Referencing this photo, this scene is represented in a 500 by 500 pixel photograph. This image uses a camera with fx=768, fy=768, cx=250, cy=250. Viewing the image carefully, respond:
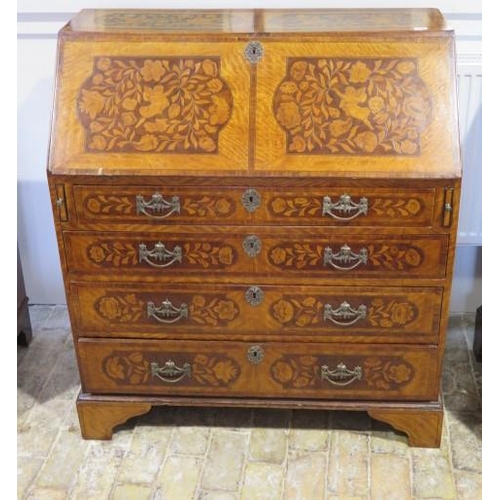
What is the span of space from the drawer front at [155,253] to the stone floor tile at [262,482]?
0.69 metres

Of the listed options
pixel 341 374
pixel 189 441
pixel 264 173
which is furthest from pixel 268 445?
pixel 264 173

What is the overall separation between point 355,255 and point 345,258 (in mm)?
31

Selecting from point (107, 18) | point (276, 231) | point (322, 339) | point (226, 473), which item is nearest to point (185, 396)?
point (226, 473)

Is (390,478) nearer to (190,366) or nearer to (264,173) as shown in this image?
(190,366)

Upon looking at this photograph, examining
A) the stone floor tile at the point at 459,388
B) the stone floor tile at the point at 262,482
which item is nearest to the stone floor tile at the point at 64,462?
the stone floor tile at the point at 262,482

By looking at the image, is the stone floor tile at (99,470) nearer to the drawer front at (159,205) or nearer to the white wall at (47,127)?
the drawer front at (159,205)

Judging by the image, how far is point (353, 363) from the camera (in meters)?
2.49

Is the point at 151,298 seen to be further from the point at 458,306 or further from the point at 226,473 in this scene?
the point at 458,306

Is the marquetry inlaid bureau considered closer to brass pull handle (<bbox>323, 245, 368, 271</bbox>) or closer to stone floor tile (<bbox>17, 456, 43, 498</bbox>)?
brass pull handle (<bbox>323, 245, 368, 271</bbox>)

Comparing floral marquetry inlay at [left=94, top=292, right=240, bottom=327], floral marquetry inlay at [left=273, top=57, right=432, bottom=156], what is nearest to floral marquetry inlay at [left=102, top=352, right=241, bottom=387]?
floral marquetry inlay at [left=94, top=292, right=240, bottom=327]

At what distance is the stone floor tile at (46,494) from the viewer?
246 cm

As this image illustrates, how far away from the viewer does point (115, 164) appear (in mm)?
2238

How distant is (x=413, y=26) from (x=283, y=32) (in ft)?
1.29

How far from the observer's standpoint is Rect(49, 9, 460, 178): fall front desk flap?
7.26 feet
